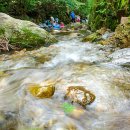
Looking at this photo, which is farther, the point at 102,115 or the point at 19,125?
the point at 102,115

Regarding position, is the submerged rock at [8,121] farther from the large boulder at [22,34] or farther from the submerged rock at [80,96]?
the large boulder at [22,34]

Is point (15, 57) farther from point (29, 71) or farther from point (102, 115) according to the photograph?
point (102, 115)

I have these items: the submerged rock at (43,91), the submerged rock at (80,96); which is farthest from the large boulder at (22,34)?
the submerged rock at (80,96)

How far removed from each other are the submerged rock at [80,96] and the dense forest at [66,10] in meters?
6.59

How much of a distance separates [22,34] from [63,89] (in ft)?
16.1

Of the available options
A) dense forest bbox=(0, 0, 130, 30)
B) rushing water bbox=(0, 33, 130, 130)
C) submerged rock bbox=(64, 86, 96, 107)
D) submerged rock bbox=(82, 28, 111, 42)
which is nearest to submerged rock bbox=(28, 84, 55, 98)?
rushing water bbox=(0, 33, 130, 130)

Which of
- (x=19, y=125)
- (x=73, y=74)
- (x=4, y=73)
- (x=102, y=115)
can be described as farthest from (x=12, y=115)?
(x=4, y=73)

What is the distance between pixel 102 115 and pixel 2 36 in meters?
5.43

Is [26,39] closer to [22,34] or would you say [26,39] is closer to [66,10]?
[22,34]

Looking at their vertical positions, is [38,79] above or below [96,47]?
above

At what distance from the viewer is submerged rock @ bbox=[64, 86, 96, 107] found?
3752mm

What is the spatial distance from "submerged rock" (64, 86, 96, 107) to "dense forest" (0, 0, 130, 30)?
659 centimetres

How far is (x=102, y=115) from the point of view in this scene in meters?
3.55

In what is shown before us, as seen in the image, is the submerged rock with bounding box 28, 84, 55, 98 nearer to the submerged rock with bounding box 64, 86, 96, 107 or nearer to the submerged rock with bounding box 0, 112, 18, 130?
the submerged rock with bounding box 64, 86, 96, 107
